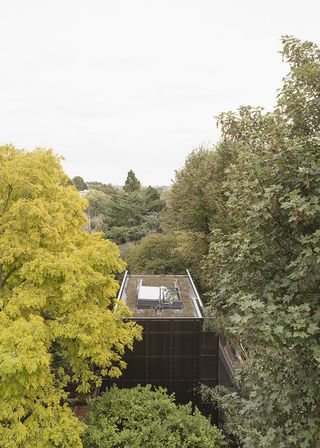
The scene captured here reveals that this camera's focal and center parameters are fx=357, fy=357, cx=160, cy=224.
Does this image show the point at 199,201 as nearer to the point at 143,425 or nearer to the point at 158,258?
the point at 158,258

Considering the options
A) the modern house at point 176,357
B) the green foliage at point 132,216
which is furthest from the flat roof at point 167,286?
the green foliage at point 132,216

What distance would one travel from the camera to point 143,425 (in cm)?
907

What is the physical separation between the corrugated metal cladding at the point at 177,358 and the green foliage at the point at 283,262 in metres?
5.70

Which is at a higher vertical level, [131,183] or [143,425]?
[131,183]

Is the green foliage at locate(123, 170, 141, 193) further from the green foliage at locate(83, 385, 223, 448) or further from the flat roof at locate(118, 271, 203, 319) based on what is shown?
the green foliage at locate(83, 385, 223, 448)

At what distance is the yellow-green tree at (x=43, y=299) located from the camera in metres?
7.21

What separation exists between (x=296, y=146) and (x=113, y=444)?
783 centimetres

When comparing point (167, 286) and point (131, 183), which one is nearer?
point (167, 286)

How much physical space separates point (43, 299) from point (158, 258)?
677 inches

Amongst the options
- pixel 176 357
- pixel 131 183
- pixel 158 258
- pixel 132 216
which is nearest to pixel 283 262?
pixel 176 357

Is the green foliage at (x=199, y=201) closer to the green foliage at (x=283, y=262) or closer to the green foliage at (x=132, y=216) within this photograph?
the green foliage at (x=283, y=262)

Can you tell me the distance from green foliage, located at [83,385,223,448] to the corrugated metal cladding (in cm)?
261

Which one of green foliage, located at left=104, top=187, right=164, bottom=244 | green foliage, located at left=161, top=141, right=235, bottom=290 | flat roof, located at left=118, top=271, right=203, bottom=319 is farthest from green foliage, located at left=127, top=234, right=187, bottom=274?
green foliage, located at left=104, top=187, right=164, bottom=244

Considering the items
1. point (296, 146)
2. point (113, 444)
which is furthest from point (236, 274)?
point (113, 444)
